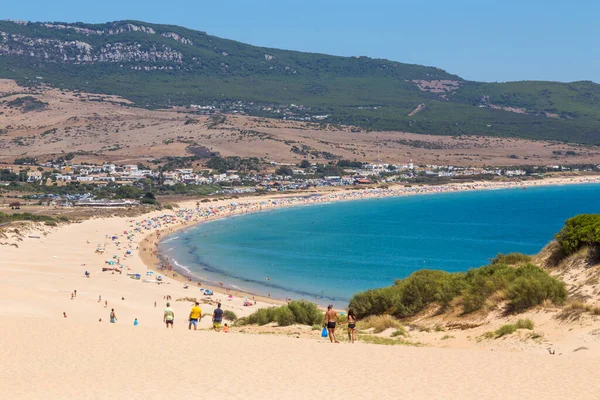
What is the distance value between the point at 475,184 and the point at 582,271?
109 meters

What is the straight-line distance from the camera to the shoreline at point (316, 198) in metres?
43.0

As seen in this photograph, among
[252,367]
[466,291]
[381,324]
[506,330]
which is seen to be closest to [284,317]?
[381,324]

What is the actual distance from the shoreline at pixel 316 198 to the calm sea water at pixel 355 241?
107cm

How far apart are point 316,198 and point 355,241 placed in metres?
38.9

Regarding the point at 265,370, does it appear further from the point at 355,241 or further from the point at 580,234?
the point at 355,241

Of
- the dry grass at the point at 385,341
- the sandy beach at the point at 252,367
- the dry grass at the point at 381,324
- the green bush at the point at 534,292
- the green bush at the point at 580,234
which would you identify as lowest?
the dry grass at the point at 381,324

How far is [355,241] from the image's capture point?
62.9 m

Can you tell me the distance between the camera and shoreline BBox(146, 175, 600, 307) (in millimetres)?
43031

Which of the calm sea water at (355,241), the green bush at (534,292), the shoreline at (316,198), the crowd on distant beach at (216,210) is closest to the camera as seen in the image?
the green bush at (534,292)

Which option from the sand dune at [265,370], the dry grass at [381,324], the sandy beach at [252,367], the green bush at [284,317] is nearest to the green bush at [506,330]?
the sandy beach at [252,367]

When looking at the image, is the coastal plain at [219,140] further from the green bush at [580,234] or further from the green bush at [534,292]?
the green bush at [534,292]

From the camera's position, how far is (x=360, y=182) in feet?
403

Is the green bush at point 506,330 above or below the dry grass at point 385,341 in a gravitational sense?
above

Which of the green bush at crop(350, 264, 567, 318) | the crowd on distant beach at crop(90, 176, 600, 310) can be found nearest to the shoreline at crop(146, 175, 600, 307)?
the crowd on distant beach at crop(90, 176, 600, 310)
